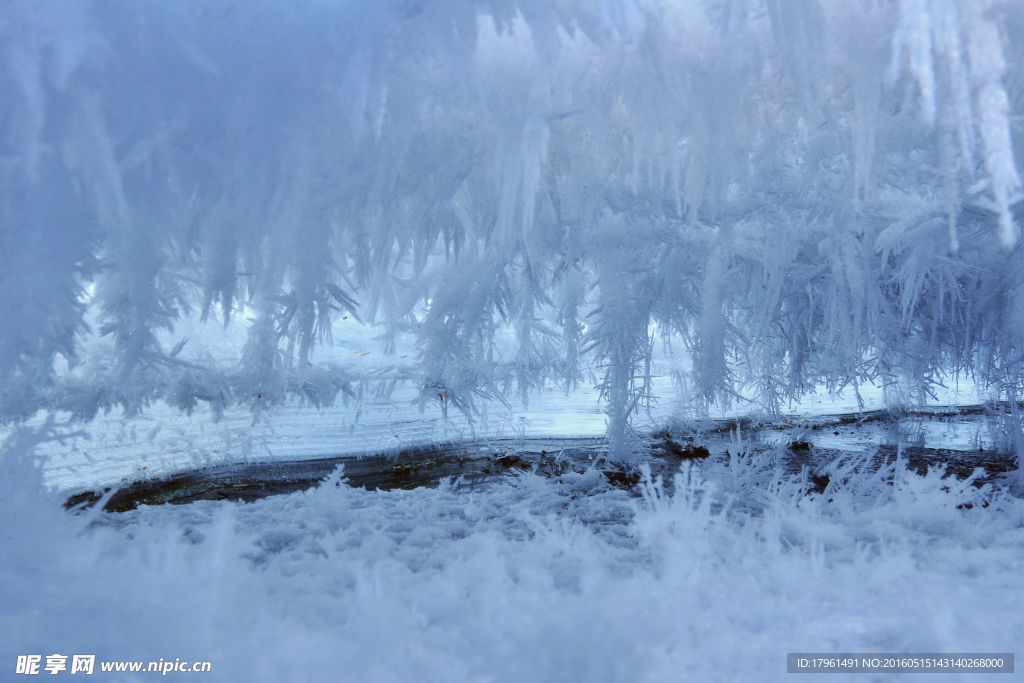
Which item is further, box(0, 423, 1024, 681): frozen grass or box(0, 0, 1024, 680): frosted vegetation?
box(0, 0, 1024, 680): frosted vegetation

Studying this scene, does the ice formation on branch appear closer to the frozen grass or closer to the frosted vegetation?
the frosted vegetation

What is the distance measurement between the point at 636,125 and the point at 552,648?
2.13 meters

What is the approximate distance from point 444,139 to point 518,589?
212 centimetres

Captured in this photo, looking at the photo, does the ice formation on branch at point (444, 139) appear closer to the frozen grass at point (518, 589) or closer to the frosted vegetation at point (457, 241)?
the frosted vegetation at point (457, 241)

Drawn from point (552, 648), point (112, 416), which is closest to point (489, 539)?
point (552, 648)

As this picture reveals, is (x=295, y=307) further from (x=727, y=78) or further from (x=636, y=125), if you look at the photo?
(x=727, y=78)

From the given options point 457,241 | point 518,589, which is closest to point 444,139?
point 457,241

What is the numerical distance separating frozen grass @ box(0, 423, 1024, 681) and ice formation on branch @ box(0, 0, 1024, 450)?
952 mm

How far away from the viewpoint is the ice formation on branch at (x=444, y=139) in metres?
2.15

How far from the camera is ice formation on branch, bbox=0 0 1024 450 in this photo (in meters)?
2.15

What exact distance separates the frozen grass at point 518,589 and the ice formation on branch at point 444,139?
952 millimetres

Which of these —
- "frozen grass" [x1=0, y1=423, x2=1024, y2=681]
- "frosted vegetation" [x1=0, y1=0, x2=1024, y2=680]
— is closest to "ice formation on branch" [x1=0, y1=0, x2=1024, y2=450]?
"frosted vegetation" [x1=0, y1=0, x2=1024, y2=680]

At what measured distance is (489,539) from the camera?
2.51 m

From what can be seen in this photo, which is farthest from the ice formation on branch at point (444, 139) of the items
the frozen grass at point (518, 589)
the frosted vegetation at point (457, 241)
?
the frozen grass at point (518, 589)
